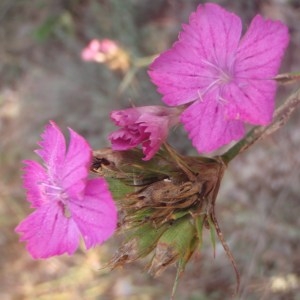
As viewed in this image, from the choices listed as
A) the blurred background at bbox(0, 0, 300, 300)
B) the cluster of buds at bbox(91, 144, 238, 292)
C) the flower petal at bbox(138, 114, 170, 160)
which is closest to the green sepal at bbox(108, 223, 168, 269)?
the cluster of buds at bbox(91, 144, 238, 292)

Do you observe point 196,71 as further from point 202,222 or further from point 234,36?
point 202,222

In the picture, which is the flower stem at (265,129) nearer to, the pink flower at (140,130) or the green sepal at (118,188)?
the pink flower at (140,130)

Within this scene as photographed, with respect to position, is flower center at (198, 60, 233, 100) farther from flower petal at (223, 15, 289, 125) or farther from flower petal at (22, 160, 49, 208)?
flower petal at (22, 160, 49, 208)

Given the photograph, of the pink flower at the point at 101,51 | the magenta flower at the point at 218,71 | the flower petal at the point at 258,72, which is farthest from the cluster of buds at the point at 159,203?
the pink flower at the point at 101,51

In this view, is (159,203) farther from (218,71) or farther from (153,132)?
(218,71)

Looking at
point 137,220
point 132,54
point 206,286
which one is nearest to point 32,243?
point 137,220

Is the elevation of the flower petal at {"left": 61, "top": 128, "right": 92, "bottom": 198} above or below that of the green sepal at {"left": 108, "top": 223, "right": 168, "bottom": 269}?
above

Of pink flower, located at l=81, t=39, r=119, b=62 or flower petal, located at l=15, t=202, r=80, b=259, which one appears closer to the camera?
flower petal, located at l=15, t=202, r=80, b=259
